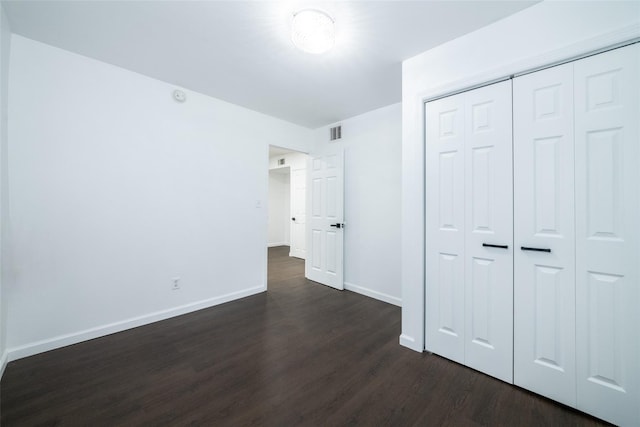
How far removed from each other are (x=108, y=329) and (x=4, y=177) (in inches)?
62.3

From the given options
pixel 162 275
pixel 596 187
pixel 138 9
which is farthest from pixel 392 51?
pixel 162 275

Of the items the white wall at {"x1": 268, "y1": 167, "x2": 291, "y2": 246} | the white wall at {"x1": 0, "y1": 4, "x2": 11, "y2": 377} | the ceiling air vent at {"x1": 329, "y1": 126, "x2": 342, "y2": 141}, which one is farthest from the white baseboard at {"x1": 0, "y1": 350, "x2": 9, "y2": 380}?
the white wall at {"x1": 268, "y1": 167, "x2": 291, "y2": 246}

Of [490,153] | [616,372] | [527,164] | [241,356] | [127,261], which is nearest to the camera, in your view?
[616,372]

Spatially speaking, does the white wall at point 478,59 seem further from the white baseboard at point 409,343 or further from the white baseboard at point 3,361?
the white baseboard at point 3,361

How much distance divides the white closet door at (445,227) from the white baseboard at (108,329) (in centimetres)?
254

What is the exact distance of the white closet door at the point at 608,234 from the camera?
1376mm

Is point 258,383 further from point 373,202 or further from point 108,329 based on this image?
point 373,202

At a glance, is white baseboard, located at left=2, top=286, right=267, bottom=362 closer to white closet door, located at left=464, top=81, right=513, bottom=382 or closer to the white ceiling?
the white ceiling

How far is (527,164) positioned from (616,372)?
134 cm

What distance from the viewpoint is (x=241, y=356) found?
210 centimetres

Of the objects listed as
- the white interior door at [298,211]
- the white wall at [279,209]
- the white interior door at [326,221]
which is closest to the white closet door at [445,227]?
the white interior door at [326,221]

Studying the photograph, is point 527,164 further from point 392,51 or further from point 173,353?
point 173,353

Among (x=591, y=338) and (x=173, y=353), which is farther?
(x=173, y=353)

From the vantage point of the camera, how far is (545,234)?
164cm
